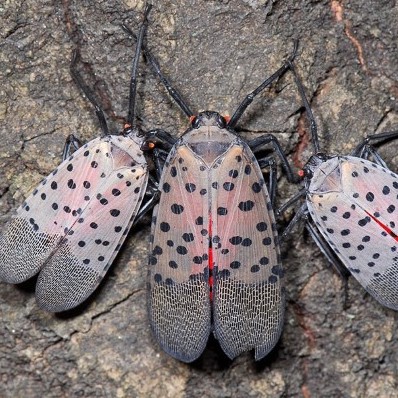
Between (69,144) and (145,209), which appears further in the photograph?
(145,209)

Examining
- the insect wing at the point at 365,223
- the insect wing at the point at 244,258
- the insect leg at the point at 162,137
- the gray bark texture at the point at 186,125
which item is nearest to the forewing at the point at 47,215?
the gray bark texture at the point at 186,125

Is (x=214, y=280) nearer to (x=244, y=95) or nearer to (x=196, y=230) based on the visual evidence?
(x=196, y=230)

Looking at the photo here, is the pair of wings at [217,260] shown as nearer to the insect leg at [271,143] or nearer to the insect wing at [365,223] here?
the insect leg at [271,143]

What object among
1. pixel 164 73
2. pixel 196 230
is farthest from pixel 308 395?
pixel 164 73

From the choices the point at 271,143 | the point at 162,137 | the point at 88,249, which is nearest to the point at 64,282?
the point at 88,249

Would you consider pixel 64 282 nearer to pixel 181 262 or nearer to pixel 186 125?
pixel 181 262

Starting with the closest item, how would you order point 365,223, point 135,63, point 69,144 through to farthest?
point 135,63 < point 69,144 < point 365,223
